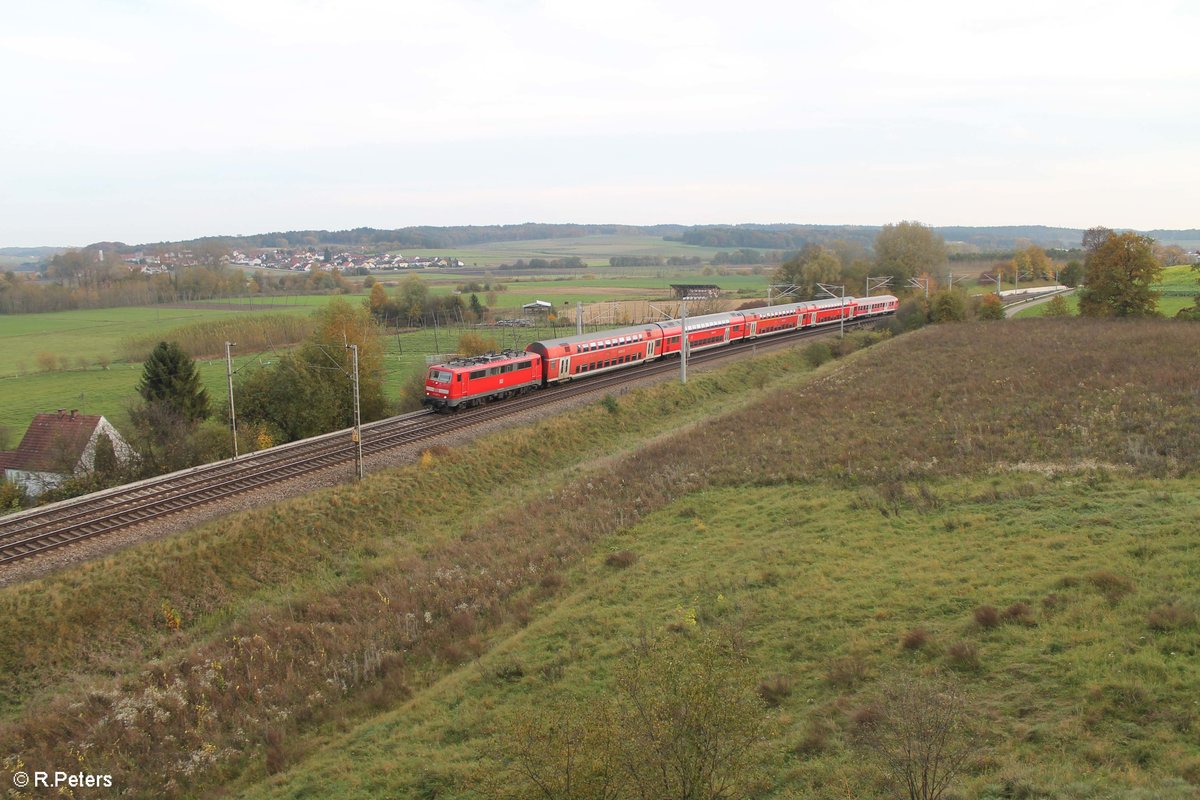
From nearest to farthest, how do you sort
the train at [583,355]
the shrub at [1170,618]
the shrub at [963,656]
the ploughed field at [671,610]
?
the ploughed field at [671,610]
the shrub at [1170,618]
the shrub at [963,656]
the train at [583,355]

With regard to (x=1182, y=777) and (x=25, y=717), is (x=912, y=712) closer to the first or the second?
(x=1182, y=777)

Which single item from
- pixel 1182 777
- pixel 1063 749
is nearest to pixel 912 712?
pixel 1063 749

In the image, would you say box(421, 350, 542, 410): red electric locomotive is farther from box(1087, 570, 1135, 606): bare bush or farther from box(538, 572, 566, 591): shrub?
box(1087, 570, 1135, 606): bare bush

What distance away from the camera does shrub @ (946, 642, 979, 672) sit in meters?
14.0

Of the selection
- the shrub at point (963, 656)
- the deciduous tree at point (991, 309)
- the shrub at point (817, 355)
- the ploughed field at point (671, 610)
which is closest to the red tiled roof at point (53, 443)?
the ploughed field at point (671, 610)

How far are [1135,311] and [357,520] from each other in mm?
62193

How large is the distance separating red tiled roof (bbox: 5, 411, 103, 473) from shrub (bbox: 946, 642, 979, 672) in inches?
1405

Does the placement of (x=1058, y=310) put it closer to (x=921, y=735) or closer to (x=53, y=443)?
(x=921, y=735)

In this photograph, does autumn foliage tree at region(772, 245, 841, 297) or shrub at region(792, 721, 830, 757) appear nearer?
shrub at region(792, 721, 830, 757)

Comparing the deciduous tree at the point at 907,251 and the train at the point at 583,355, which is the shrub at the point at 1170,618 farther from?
the deciduous tree at the point at 907,251

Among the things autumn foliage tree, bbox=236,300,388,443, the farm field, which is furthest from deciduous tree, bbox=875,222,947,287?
autumn foliage tree, bbox=236,300,388,443

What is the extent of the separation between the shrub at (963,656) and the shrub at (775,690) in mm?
2883

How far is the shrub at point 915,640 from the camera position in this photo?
1503 cm

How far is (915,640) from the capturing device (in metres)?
15.1
